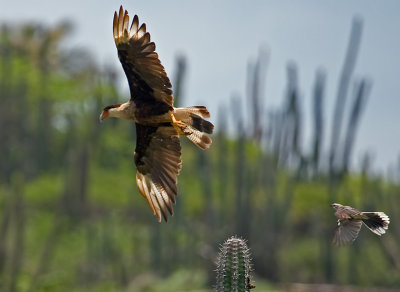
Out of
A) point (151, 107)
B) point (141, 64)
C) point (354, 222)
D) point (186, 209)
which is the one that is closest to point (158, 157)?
point (151, 107)

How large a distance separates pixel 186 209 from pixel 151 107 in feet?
52.1

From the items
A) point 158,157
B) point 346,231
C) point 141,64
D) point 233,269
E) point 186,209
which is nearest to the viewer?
point 233,269

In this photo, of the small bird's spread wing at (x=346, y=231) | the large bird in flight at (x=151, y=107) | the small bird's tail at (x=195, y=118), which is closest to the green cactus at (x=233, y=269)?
the small bird's spread wing at (x=346, y=231)

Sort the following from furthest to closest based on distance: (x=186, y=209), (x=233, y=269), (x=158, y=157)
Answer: (x=186, y=209)
(x=158, y=157)
(x=233, y=269)

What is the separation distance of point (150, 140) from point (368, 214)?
281cm

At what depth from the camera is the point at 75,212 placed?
20.9 metres

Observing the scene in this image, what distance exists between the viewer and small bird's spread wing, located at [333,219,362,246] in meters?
5.15

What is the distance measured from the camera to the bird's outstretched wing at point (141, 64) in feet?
22.7

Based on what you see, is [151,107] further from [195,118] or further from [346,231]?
[346,231]

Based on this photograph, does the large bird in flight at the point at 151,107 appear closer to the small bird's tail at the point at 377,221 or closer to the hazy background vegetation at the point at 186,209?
the small bird's tail at the point at 377,221

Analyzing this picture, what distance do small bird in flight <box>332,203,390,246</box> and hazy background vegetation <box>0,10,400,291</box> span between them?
9947 millimetres

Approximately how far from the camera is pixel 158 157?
305 inches

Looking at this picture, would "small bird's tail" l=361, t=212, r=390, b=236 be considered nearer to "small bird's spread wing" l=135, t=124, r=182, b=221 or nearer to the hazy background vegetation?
"small bird's spread wing" l=135, t=124, r=182, b=221

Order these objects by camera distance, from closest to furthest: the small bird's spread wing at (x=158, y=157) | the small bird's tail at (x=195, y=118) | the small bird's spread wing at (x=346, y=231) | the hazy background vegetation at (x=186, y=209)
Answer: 1. the small bird's spread wing at (x=346, y=231)
2. the small bird's tail at (x=195, y=118)
3. the small bird's spread wing at (x=158, y=157)
4. the hazy background vegetation at (x=186, y=209)
